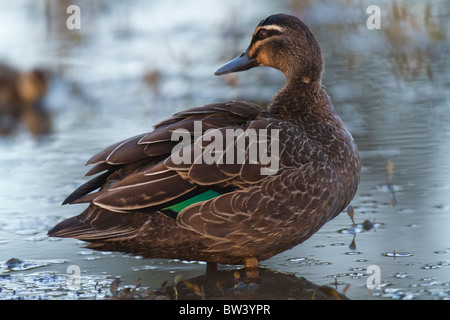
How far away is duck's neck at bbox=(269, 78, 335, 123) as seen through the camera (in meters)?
5.21

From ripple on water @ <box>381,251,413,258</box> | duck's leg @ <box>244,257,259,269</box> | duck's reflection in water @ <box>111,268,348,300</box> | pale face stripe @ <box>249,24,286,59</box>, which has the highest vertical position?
pale face stripe @ <box>249,24,286,59</box>

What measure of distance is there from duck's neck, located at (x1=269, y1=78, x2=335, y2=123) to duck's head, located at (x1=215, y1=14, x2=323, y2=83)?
0.05 m

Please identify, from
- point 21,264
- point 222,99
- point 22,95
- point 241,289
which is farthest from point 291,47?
point 22,95

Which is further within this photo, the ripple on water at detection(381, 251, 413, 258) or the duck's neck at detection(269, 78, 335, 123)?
the duck's neck at detection(269, 78, 335, 123)

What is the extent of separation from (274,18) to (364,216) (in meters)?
1.45

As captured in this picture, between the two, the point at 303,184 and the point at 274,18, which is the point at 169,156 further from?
the point at 274,18

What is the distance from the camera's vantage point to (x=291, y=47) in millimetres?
5402

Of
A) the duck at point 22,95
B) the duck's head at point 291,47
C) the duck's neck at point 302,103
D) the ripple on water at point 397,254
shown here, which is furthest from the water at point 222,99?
the duck's head at point 291,47

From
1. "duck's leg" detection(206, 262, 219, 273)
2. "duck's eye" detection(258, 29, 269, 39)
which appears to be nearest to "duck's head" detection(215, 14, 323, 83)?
"duck's eye" detection(258, 29, 269, 39)

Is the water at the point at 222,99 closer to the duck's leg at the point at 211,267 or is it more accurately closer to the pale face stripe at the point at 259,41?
the duck's leg at the point at 211,267

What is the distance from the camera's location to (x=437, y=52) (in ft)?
32.1

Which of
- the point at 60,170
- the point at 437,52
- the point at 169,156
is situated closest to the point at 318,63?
the point at 169,156

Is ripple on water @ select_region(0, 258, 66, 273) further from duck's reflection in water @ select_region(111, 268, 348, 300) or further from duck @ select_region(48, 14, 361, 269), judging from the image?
duck's reflection in water @ select_region(111, 268, 348, 300)

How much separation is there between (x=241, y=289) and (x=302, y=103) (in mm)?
1351
